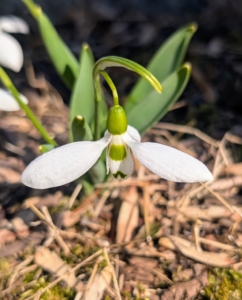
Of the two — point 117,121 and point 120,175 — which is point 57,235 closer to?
point 120,175

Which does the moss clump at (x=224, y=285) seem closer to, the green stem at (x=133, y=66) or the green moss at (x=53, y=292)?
the green moss at (x=53, y=292)

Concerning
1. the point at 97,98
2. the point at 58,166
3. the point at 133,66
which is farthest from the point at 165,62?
the point at 58,166

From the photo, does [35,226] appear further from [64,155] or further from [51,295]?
[64,155]

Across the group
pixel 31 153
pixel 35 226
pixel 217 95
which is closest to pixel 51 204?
pixel 35 226

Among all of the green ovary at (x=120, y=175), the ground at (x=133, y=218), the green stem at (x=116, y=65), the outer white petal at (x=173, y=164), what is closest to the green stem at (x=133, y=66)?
the green stem at (x=116, y=65)

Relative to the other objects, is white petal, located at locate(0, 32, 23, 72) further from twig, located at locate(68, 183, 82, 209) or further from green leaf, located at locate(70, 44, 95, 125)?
twig, located at locate(68, 183, 82, 209)

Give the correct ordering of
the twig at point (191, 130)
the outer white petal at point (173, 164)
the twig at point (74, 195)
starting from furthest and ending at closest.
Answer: the twig at point (191, 130), the twig at point (74, 195), the outer white petal at point (173, 164)

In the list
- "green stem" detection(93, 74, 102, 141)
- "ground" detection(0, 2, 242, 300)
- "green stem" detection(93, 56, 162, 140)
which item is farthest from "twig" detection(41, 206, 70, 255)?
"green stem" detection(93, 56, 162, 140)
